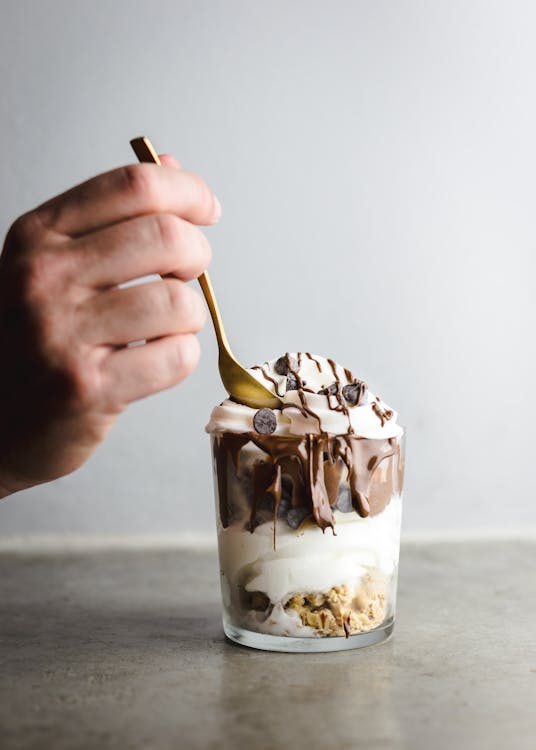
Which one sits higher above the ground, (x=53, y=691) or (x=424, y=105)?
(x=424, y=105)

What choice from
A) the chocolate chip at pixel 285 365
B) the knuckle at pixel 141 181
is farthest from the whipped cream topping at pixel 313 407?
the knuckle at pixel 141 181

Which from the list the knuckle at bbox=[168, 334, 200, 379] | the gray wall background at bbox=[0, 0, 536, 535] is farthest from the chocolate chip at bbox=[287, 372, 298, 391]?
the gray wall background at bbox=[0, 0, 536, 535]

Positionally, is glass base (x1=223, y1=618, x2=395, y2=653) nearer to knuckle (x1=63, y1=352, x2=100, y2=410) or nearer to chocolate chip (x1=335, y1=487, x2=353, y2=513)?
chocolate chip (x1=335, y1=487, x2=353, y2=513)

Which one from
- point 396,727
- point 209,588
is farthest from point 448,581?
point 396,727

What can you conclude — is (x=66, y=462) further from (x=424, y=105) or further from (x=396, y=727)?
(x=424, y=105)

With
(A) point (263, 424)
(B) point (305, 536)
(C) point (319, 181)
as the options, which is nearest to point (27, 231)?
(A) point (263, 424)

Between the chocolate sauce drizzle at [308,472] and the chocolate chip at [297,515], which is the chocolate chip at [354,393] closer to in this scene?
the chocolate sauce drizzle at [308,472]
